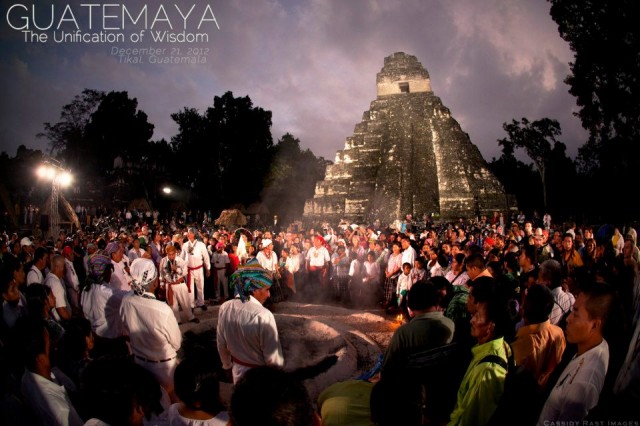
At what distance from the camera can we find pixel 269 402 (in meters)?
1.57

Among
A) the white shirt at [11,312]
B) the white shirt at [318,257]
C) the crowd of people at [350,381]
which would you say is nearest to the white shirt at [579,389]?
the crowd of people at [350,381]

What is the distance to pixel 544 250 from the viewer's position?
8789mm

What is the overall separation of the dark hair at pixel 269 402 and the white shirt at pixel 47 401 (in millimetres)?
1836

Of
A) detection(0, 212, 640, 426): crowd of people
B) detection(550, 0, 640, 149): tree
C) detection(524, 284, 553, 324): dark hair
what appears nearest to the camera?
detection(0, 212, 640, 426): crowd of people

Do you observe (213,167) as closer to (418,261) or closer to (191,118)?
(191,118)

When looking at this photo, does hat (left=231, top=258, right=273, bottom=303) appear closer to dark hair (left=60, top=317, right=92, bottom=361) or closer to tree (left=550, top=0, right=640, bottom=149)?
dark hair (left=60, top=317, right=92, bottom=361)

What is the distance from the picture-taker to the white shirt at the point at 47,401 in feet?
8.71

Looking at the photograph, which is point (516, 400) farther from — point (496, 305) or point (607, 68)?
point (607, 68)

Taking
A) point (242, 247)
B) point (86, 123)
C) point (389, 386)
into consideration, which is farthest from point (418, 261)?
point (86, 123)

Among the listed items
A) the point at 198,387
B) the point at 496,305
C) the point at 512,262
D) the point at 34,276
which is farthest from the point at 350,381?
the point at 512,262

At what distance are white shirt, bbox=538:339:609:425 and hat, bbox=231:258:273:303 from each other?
90.9 inches

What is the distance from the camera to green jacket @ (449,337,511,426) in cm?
226

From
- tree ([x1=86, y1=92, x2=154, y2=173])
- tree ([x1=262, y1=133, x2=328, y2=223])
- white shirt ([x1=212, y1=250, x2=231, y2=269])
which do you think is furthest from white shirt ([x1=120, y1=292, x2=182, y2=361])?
tree ([x1=86, y1=92, x2=154, y2=173])

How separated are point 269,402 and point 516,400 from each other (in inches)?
61.8
